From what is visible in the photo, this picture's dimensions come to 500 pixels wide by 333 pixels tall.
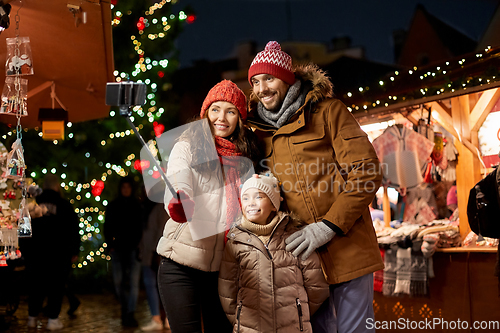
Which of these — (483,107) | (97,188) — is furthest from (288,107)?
(97,188)

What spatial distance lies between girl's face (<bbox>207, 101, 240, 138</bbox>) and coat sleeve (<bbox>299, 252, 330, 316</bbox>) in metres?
0.84

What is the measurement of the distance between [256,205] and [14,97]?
181 centimetres

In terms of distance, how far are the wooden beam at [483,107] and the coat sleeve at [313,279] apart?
10.7 ft

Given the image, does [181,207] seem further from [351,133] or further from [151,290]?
[151,290]

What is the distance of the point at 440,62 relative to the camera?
4320mm

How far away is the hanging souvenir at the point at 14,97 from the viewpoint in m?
2.89

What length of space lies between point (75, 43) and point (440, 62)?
3.40 m

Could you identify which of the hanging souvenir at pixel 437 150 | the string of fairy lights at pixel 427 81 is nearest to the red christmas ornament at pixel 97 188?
the string of fairy lights at pixel 427 81

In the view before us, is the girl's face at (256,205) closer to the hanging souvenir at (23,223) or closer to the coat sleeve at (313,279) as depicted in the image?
the coat sleeve at (313,279)

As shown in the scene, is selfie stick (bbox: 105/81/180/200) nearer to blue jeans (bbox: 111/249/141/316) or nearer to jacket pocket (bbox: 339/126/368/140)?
jacket pocket (bbox: 339/126/368/140)

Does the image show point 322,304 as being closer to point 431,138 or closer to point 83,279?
point 431,138

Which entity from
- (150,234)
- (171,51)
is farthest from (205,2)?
(150,234)

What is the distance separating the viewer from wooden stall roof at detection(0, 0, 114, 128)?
311cm

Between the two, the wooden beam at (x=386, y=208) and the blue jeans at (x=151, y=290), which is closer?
the wooden beam at (x=386, y=208)
